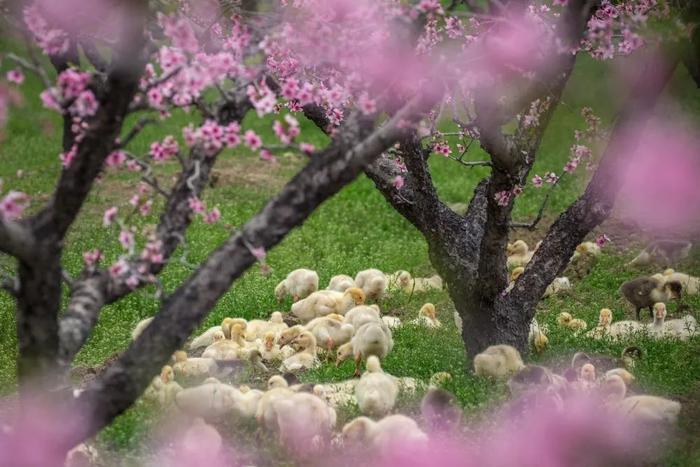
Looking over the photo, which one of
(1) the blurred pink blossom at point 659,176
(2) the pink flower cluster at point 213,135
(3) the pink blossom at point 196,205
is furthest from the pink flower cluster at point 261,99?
(1) the blurred pink blossom at point 659,176

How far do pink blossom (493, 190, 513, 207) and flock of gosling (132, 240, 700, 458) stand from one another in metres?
1.41

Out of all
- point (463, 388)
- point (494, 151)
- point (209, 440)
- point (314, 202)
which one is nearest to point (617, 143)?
point (494, 151)

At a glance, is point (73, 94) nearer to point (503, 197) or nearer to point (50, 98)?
point (50, 98)

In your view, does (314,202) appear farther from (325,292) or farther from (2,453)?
(325,292)

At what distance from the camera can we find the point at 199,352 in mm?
11320

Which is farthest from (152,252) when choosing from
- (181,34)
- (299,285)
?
(299,285)

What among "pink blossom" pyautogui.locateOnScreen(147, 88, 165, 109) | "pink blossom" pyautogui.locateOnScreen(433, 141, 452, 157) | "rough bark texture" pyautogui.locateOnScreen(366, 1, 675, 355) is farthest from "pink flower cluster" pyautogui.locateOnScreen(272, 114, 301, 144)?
"pink blossom" pyautogui.locateOnScreen(433, 141, 452, 157)

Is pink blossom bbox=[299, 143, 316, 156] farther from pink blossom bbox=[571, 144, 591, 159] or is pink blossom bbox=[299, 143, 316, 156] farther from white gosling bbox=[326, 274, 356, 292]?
white gosling bbox=[326, 274, 356, 292]

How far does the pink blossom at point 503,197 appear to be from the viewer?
8.89 meters

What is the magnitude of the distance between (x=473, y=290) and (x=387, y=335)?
103 centimetres

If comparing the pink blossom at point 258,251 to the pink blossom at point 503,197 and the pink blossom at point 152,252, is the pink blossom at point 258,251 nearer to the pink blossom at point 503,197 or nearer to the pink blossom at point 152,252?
the pink blossom at point 152,252

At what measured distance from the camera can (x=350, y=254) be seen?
16.0 meters

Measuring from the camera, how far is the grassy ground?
9461 mm

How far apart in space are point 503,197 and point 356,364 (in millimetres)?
2397
